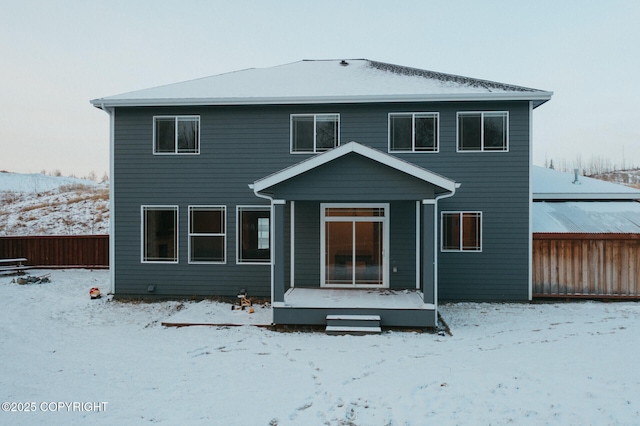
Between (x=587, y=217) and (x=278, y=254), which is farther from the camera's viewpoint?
(x=587, y=217)

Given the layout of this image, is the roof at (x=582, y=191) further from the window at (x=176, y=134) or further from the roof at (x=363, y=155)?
the window at (x=176, y=134)

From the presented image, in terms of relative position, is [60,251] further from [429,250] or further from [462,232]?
[462,232]

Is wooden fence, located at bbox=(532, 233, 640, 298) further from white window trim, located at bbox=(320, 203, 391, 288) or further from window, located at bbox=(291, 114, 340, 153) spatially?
window, located at bbox=(291, 114, 340, 153)

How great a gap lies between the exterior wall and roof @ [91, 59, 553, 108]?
0.33m

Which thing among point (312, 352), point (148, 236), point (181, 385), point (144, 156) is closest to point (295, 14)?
point (144, 156)

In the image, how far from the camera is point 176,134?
11.3 meters

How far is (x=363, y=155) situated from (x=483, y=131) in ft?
13.5

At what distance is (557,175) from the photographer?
13930 mm

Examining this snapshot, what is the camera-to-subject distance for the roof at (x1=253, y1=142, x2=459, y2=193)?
822 centimetres

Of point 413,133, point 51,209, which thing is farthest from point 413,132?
point 51,209

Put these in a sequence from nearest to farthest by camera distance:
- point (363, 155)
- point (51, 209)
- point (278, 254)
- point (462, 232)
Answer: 1. point (363, 155)
2. point (278, 254)
3. point (462, 232)
4. point (51, 209)

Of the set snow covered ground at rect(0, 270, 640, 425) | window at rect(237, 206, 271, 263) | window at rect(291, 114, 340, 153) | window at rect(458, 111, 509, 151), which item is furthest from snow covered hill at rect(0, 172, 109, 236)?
window at rect(458, 111, 509, 151)

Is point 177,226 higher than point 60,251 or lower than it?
higher

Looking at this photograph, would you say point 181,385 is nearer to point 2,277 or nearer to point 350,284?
point 350,284
